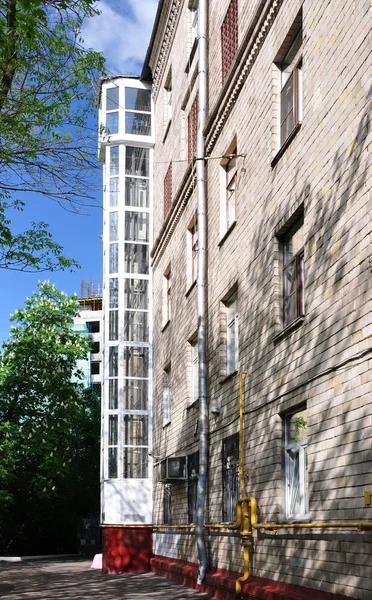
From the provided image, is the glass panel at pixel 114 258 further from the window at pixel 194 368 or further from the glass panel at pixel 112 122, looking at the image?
the window at pixel 194 368

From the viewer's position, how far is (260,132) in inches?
484

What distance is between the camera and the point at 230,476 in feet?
43.9

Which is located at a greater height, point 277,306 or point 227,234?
point 227,234

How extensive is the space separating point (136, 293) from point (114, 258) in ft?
3.91

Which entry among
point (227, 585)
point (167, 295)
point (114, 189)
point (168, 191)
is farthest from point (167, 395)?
point (227, 585)

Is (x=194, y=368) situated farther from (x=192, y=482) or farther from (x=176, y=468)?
(x=192, y=482)

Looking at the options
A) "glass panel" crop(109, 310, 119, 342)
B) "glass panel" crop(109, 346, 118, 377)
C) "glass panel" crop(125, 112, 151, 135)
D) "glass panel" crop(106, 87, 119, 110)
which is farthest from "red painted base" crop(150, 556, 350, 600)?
"glass panel" crop(106, 87, 119, 110)

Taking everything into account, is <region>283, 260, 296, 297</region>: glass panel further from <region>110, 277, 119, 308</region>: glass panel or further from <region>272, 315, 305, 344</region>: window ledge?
<region>110, 277, 119, 308</region>: glass panel

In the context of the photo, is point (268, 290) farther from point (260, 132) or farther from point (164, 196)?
point (164, 196)

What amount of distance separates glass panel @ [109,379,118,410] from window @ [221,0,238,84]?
400 inches

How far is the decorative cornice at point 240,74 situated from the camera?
11991 millimetres

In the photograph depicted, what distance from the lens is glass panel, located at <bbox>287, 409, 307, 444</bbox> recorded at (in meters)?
9.98

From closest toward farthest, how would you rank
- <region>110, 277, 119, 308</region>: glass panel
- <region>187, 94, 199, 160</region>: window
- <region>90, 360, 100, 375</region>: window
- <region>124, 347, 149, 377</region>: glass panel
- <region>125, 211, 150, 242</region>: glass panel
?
1. <region>187, 94, 199, 160</region>: window
2. <region>124, 347, 149, 377</region>: glass panel
3. <region>110, 277, 119, 308</region>: glass panel
4. <region>125, 211, 150, 242</region>: glass panel
5. <region>90, 360, 100, 375</region>: window

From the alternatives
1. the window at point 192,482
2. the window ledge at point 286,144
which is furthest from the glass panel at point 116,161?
the window ledge at point 286,144
